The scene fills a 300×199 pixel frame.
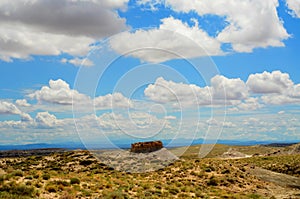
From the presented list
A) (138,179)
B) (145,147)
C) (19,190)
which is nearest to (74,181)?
(19,190)

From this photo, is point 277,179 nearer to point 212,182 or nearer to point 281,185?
point 281,185

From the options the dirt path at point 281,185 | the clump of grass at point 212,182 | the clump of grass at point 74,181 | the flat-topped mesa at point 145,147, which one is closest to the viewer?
the clump of grass at point 74,181

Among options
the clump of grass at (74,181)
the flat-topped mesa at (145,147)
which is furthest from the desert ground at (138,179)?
the flat-topped mesa at (145,147)

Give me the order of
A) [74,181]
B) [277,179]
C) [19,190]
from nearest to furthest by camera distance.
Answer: [19,190]
[74,181]
[277,179]

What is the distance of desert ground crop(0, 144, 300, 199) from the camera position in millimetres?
24344

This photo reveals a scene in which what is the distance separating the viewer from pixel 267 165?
198ft

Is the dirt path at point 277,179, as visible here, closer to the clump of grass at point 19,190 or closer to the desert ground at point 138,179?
the desert ground at point 138,179

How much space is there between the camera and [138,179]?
121 ft

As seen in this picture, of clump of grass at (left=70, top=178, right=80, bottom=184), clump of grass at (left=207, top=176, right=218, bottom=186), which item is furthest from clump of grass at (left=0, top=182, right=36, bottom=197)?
clump of grass at (left=207, top=176, right=218, bottom=186)

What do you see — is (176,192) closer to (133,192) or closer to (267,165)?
(133,192)

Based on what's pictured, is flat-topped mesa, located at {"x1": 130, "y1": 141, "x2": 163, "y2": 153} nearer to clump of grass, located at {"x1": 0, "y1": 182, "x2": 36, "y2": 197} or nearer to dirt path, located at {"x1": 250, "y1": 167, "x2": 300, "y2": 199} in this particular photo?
dirt path, located at {"x1": 250, "y1": 167, "x2": 300, "y2": 199}

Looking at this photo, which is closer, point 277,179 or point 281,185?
point 281,185

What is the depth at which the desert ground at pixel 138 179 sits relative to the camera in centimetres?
2434

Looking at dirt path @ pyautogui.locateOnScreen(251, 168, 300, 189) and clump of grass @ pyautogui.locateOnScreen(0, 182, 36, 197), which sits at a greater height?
clump of grass @ pyautogui.locateOnScreen(0, 182, 36, 197)
